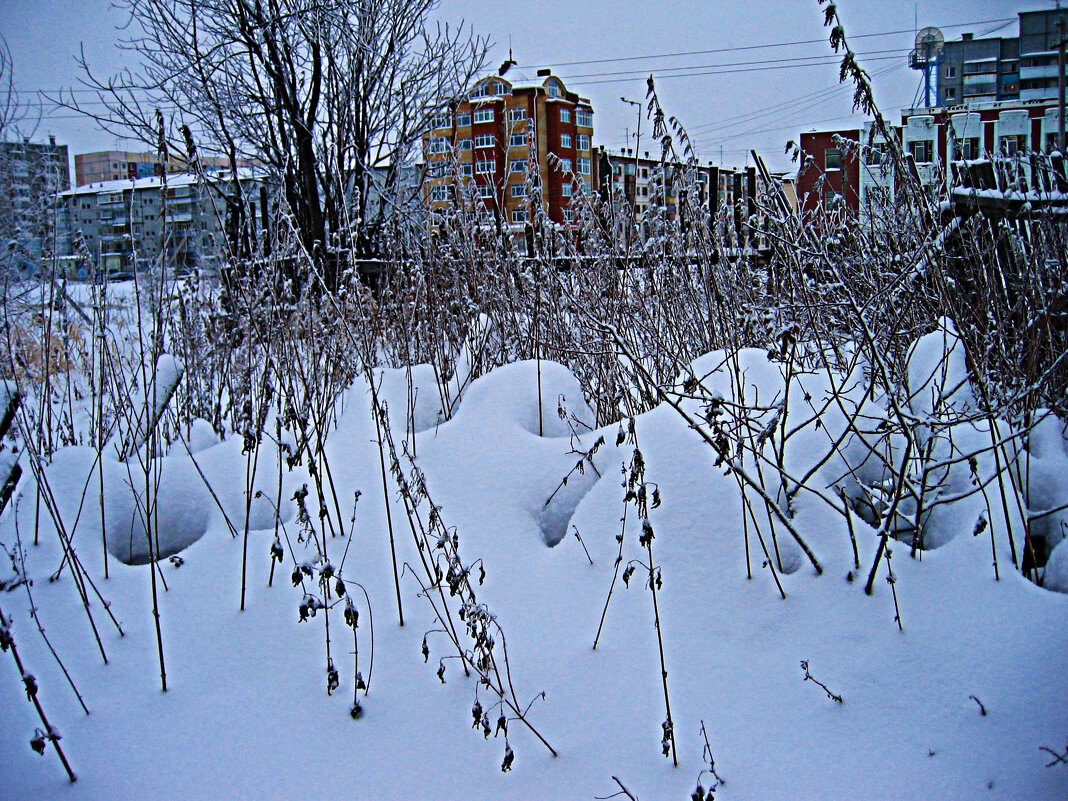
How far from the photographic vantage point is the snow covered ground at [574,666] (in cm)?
138

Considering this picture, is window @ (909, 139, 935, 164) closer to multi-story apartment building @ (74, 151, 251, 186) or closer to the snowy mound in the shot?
the snowy mound

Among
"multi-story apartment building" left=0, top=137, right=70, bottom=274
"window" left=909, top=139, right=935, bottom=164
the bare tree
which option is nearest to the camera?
"window" left=909, top=139, right=935, bottom=164

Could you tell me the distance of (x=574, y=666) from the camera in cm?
167

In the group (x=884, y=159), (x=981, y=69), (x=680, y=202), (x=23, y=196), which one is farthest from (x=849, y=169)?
(x=981, y=69)

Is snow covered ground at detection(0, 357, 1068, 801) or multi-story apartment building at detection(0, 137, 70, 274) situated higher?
multi-story apartment building at detection(0, 137, 70, 274)

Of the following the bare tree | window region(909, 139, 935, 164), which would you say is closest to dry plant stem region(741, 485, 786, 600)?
window region(909, 139, 935, 164)

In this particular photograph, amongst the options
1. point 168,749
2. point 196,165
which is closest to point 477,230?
point 196,165

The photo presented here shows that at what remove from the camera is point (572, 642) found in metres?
1.75

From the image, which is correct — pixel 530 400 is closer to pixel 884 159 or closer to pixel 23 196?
pixel 884 159

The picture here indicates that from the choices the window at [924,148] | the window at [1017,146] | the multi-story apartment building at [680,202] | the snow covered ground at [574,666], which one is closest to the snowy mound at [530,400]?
the snow covered ground at [574,666]

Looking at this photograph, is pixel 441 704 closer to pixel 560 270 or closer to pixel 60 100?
pixel 560 270

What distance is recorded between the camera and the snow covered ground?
138 cm

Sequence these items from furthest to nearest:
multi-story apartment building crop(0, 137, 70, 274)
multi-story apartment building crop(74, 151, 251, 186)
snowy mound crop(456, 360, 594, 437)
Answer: multi-story apartment building crop(0, 137, 70, 274) → snowy mound crop(456, 360, 594, 437) → multi-story apartment building crop(74, 151, 251, 186)

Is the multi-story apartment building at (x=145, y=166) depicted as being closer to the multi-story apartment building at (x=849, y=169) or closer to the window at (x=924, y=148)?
the multi-story apartment building at (x=849, y=169)
